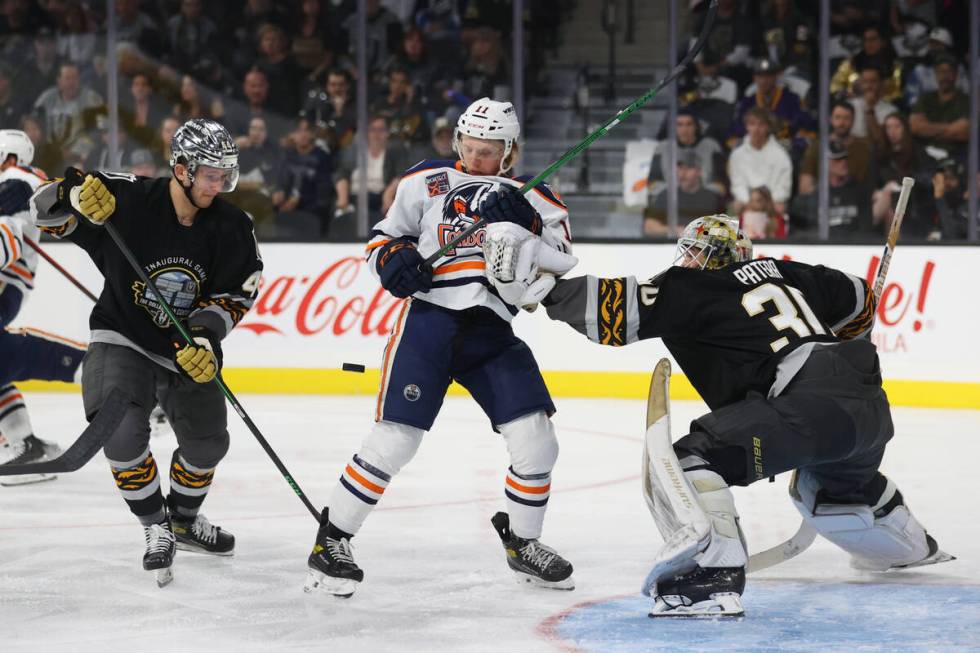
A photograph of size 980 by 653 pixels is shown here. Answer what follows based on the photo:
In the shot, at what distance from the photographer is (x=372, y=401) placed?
7.52 meters

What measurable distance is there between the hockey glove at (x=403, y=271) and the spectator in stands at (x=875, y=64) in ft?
17.3

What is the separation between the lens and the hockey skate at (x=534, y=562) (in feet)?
11.6

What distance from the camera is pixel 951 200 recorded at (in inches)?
309

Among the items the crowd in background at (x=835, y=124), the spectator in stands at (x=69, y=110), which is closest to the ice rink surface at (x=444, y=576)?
the crowd in background at (x=835, y=124)

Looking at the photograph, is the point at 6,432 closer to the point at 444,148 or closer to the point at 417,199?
the point at 417,199

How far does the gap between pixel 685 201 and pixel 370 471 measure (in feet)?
16.4

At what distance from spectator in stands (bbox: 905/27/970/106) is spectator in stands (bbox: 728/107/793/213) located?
822 millimetres

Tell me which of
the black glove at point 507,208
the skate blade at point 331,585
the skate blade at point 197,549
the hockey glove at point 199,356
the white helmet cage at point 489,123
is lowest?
the skate blade at point 197,549

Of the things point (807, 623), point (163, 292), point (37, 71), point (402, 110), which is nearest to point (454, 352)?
point (163, 292)

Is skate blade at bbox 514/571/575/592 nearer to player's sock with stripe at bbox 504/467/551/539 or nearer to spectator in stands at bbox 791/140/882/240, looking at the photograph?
player's sock with stripe at bbox 504/467/551/539

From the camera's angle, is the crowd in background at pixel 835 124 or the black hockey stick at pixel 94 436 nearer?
the black hockey stick at pixel 94 436

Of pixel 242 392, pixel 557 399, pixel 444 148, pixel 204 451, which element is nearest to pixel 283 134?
pixel 444 148

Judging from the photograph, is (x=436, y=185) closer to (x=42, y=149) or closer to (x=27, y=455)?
(x=27, y=455)

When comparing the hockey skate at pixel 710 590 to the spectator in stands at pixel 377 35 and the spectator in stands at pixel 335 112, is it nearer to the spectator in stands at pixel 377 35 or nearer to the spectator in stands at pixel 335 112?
the spectator in stands at pixel 335 112
